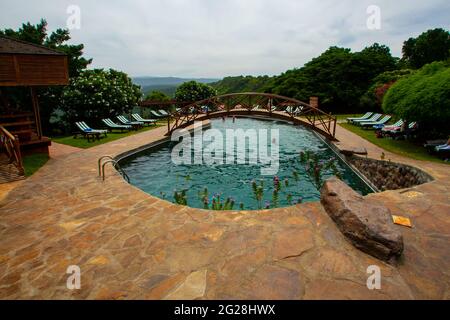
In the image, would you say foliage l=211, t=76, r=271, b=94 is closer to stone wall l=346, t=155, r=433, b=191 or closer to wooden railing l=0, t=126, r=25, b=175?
stone wall l=346, t=155, r=433, b=191

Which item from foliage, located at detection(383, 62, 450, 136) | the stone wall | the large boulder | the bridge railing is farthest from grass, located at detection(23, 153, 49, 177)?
foliage, located at detection(383, 62, 450, 136)

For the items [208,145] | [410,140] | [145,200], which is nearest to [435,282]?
[145,200]

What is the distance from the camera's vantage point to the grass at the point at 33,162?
8.78 meters

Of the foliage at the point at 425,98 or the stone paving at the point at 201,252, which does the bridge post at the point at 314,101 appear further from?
the stone paving at the point at 201,252

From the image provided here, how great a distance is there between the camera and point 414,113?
10289 mm

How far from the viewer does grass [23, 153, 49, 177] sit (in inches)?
346

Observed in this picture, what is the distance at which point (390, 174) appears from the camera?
9234mm

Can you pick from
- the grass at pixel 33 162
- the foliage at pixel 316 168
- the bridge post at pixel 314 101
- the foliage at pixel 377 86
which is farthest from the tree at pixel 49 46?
the foliage at pixel 377 86

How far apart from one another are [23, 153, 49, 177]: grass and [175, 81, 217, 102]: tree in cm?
2538

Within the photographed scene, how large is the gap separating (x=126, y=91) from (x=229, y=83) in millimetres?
65840

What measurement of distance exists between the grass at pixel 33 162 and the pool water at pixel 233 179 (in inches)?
116

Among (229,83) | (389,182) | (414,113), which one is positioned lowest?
(389,182)
